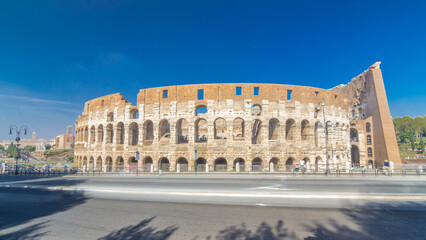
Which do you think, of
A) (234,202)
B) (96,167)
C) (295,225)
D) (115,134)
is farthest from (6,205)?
(96,167)

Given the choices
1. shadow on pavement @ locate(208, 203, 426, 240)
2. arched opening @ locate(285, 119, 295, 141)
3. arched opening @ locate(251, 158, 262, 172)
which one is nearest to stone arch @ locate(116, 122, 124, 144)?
arched opening @ locate(251, 158, 262, 172)

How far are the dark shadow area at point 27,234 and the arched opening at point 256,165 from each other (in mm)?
19100

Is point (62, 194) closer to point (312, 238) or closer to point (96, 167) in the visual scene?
point (312, 238)

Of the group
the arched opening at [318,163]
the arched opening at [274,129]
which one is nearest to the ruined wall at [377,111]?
the arched opening at [318,163]

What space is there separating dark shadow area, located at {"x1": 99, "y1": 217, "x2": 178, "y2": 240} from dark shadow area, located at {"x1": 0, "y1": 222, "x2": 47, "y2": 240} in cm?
186

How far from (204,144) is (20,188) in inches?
644

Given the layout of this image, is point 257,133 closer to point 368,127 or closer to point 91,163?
point 368,127

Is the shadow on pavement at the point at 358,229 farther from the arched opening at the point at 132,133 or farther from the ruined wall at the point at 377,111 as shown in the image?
the ruined wall at the point at 377,111

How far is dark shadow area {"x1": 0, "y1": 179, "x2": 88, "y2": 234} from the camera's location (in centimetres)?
670

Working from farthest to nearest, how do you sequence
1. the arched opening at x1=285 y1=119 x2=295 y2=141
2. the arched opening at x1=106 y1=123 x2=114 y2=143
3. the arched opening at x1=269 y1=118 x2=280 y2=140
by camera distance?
the arched opening at x1=106 y1=123 x2=114 y2=143 → the arched opening at x1=285 y1=119 x2=295 y2=141 → the arched opening at x1=269 y1=118 x2=280 y2=140

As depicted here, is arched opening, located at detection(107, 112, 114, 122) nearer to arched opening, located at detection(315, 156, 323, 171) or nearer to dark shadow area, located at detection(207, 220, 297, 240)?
dark shadow area, located at detection(207, 220, 297, 240)

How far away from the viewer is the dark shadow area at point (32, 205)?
22.0 ft

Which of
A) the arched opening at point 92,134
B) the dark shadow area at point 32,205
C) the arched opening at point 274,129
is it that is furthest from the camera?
the arched opening at point 92,134

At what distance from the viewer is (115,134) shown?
→ 91.0 ft
